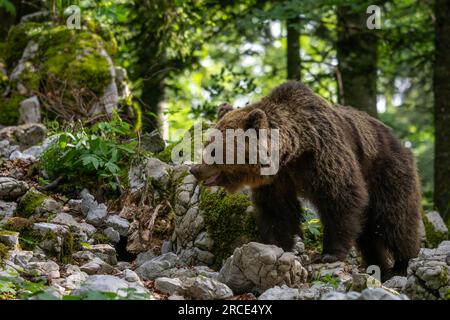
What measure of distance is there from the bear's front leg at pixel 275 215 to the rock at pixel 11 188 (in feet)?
8.35

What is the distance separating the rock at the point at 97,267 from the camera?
18.2ft

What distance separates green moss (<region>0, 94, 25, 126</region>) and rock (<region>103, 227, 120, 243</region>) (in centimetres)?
341

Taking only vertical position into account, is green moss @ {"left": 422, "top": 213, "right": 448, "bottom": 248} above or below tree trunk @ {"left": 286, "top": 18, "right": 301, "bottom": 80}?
below

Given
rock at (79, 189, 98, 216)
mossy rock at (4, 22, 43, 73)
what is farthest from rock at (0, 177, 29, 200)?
mossy rock at (4, 22, 43, 73)

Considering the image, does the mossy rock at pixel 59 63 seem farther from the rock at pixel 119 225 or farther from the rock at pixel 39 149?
A: the rock at pixel 119 225

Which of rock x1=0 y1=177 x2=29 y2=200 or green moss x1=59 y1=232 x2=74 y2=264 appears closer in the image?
green moss x1=59 y1=232 x2=74 y2=264

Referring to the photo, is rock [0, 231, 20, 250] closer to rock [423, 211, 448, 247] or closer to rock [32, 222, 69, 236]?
rock [32, 222, 69, 236]

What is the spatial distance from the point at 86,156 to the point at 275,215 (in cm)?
225

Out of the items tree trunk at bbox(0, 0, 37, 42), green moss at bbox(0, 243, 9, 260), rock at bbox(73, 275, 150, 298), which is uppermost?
tree trunk at bbox(0, 0, 37, 42)

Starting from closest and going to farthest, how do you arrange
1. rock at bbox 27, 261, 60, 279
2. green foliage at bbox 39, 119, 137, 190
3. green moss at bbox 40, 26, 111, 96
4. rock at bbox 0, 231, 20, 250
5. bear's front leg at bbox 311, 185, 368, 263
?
rock at bbox 27, 261, 60, 279 → rock at bbox 0, 231, 20, 250 → bear's front leg at bbox 311, 185, 368, 263 → green foliage at bbox 39, 119, 137, 190 → green moss at bbox 40, 26, 111, 96

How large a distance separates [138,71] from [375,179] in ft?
22.1

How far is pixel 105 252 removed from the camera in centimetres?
623

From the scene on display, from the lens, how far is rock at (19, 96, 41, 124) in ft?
30.7

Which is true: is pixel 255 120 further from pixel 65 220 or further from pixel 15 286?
pixel 15 286
